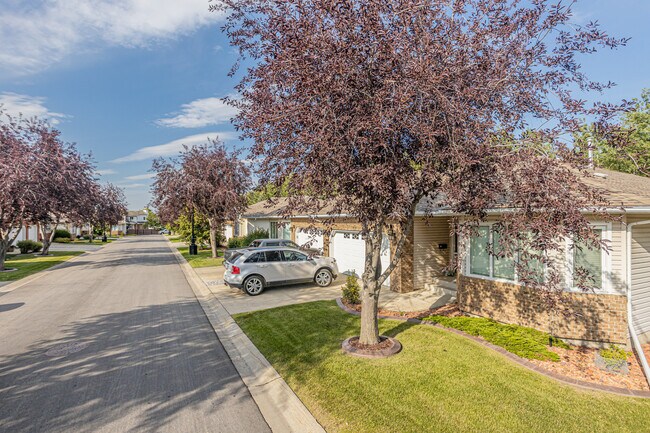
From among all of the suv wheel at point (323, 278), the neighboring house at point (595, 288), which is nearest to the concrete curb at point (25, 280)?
the suv wheel at point (323, 278)

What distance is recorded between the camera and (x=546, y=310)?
7.80m

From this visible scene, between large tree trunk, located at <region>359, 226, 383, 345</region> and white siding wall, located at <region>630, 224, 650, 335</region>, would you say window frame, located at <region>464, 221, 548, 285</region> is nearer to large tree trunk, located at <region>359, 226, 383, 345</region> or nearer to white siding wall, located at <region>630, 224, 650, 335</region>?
white siding wall, located at <region>630, 224, 650, 335</region>

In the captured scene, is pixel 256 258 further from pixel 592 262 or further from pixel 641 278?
pixel 641 278

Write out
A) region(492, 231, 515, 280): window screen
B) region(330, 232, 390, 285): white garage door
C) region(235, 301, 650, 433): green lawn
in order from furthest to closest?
1. region(330, 232, 390, 285): white garage door
2. region(492, 231, 515, 280): window screen
3. region(235, 301, 650, 433): green lawn

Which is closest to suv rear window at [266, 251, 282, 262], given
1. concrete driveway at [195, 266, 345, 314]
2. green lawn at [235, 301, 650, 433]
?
concrete driveway at [195, 266, 345, 314]

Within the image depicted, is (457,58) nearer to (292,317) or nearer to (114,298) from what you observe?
(292,317)

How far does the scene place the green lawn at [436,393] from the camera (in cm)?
460

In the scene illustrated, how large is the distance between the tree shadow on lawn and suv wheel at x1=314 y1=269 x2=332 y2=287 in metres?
5.77

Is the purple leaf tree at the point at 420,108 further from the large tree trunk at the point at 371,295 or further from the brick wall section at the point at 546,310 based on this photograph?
the brick wall section at the point at 546,310

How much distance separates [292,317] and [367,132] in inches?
237

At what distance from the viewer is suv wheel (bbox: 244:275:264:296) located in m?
12.4

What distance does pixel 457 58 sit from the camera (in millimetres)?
5512

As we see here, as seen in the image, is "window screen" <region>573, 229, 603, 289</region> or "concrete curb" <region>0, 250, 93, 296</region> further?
"concrete curb" <region>0, 250, 93, 296</region>

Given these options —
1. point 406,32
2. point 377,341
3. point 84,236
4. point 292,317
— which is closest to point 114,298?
point 292,317
